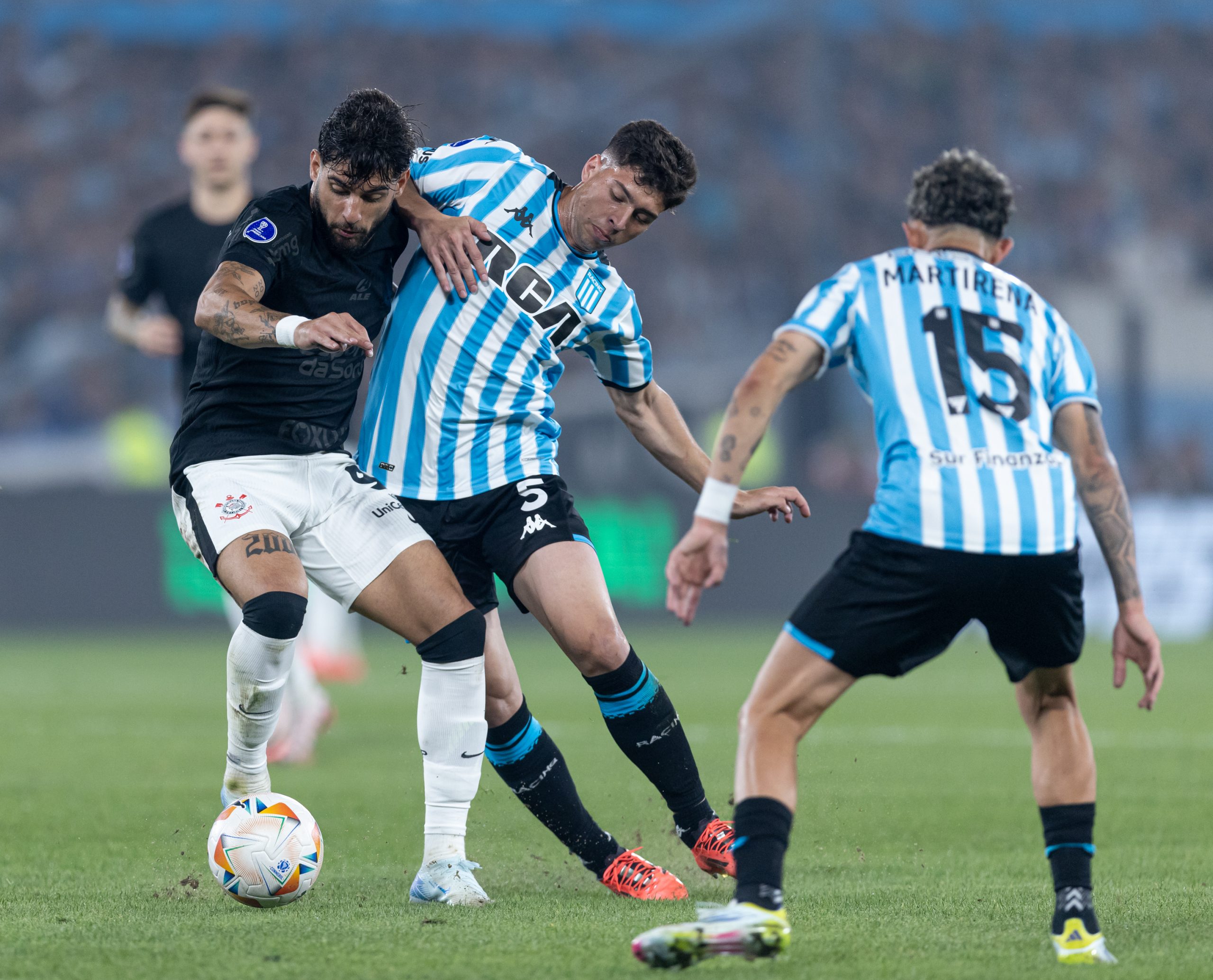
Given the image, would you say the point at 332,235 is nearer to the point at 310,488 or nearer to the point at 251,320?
the point at 251,320

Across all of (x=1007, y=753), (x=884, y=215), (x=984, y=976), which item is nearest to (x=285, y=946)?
(x=984, y=976)

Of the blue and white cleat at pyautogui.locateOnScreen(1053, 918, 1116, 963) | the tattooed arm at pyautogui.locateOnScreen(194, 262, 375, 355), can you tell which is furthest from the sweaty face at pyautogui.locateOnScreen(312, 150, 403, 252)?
the blue and white cleat at pyautogui.locateOnScreen(1053, 918, 1116, 963)

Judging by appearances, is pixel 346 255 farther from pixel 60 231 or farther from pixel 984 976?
pixel 60 231

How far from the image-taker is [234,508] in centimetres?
444

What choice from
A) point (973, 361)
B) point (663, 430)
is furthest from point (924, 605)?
point (663, 430)

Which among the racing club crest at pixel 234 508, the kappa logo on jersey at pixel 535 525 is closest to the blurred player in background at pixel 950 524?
the kappa logo on jersey at pixel 535 525

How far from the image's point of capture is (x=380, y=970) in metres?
3.31

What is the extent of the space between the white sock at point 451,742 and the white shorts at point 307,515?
1.14 ft

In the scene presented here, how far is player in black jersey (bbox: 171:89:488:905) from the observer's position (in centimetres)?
432

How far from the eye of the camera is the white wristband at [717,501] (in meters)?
3.42

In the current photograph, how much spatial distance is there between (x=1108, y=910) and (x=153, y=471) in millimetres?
13791

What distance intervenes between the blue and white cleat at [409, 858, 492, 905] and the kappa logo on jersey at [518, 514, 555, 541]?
91 cm

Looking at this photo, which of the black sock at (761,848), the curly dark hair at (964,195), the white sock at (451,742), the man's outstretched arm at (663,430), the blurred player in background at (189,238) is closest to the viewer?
the black sock at (761,848)

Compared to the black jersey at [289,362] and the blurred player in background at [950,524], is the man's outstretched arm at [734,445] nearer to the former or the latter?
the blurred player in background at [950,524]
